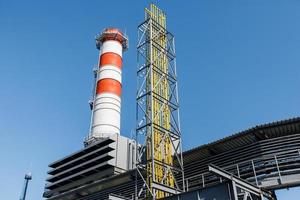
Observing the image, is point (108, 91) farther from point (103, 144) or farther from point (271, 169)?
point (271, 169)

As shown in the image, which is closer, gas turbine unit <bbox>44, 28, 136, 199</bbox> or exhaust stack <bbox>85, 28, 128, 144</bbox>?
gas turbine unit <bbox>44, 28, 136, 199</bbox>

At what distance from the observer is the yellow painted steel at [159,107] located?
79.0ft

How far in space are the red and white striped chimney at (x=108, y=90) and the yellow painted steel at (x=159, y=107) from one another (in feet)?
39.0

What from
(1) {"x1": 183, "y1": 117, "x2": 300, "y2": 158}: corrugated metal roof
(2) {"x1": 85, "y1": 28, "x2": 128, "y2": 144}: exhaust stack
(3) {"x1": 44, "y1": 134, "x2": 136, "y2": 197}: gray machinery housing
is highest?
(2) {"x1": 85, "y1": 28, "x2": 128, "y2": 144}: exhaust stack

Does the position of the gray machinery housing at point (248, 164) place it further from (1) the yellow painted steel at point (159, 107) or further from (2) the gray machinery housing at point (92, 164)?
(2) the gray machinery housing at point (92, 164)

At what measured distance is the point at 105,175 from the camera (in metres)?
34.3

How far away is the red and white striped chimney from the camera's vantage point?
3988 centimetres

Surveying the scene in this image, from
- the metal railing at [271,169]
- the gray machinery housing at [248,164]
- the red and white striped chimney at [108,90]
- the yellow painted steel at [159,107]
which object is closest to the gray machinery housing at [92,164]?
the red and white striped chimney at [108,90]

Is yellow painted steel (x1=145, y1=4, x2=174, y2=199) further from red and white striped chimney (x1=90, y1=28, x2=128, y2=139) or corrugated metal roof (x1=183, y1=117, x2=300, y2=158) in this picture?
red and white striped chimney (x1=90, y1=28, x2=128, y2=139)

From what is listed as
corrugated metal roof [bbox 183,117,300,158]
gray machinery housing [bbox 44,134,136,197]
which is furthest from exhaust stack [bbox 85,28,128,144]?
corrugated metal roof [bbox 183,117,300,158]

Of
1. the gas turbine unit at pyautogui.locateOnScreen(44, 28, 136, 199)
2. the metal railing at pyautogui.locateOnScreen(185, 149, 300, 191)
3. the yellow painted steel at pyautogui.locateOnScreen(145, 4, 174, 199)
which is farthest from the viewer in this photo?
the gas turbine unit at pyautogui.locateOnScreen(44, 28, 136, 199)

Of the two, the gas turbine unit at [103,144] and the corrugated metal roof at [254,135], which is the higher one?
the gas turbine unit at [103,144]

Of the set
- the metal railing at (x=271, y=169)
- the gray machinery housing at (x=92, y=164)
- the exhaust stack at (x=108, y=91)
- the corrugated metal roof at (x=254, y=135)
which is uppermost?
the exhaust stack at (x=108, y=91)

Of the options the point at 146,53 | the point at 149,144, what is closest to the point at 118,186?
the point at 149,144
